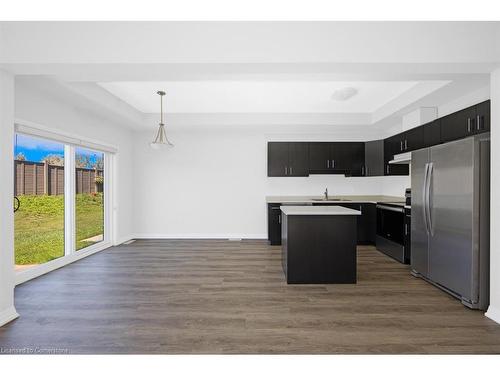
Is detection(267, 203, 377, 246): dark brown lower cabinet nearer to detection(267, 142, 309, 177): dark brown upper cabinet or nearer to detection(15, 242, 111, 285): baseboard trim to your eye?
detection(267, 142, 309, 177): dark brown upper cabinet

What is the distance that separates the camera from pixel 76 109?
4555 mm

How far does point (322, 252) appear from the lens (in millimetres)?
3641

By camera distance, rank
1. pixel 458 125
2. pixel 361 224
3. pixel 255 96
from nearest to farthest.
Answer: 1. pixel 458 125
2. pixel 255 96
3. pixel 361 224

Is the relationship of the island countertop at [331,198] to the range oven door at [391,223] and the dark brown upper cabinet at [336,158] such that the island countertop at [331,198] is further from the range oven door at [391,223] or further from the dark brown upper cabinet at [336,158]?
the range oven door at [391,223]

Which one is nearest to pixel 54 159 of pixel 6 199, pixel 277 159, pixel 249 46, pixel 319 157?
pixel 6 199

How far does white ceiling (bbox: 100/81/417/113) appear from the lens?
428 cm

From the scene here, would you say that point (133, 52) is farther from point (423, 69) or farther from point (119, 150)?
point (119, 150)

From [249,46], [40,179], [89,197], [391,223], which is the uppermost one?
[249,46]

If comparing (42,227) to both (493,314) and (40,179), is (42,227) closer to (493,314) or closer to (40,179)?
(40,179)

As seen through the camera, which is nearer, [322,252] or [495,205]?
[495,205]

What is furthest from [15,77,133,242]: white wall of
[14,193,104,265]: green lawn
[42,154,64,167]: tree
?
[14,193,104,265]: green lawn

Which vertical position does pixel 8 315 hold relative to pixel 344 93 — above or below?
below

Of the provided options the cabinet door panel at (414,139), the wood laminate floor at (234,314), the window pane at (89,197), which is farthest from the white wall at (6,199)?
the cabinet door panel at (414,139)

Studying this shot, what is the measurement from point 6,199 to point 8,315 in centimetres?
106
